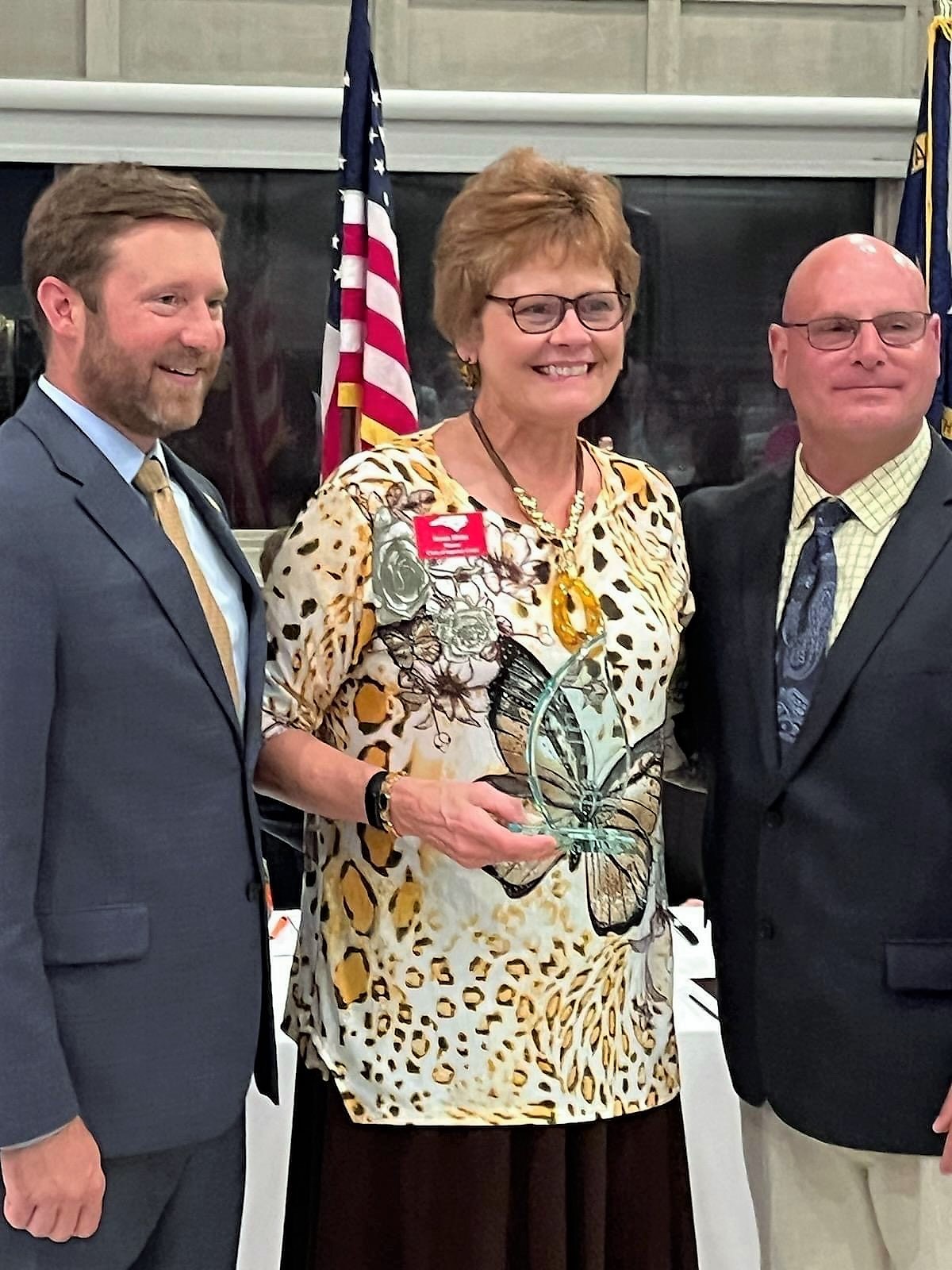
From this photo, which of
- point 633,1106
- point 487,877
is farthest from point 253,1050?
point 633,1106

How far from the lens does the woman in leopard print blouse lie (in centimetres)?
167

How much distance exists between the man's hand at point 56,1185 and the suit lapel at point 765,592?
90 cm

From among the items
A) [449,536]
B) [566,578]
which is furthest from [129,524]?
[566,578]

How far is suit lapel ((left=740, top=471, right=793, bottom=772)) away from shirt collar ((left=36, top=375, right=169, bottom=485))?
800 mm

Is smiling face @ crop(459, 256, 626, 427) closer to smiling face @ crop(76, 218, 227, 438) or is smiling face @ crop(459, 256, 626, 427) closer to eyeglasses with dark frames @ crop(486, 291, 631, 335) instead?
eyeglasses with dark frames @ crop(486, 291, 631, 335)

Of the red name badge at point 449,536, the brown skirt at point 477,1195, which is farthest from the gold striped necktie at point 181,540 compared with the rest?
the brown skirt at point 477,1195

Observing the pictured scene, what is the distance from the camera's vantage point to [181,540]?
1536 millimetres

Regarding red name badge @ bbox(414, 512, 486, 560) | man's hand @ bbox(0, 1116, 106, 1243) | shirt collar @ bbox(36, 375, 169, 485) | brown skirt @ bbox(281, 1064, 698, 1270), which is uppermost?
shirt collar @ bbox(36, 375, 169, 485)

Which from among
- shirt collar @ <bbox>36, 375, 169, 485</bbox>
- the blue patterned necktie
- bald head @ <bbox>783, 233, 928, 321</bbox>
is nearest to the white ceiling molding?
bald head @ <bbox>783, 233, 928, 321</bbox>

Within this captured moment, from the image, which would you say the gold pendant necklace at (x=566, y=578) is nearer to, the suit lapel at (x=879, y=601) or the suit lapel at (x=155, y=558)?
the suit lapel at (x=879, y=601)

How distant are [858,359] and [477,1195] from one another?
44.3 inches

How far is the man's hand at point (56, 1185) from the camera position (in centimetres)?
137

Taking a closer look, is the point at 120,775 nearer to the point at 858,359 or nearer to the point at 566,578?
the point at 566,578

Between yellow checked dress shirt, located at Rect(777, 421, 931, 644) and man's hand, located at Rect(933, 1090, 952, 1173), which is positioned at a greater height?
yellow checked dress shirt, located at Rect(777, 421, 931, 644)
